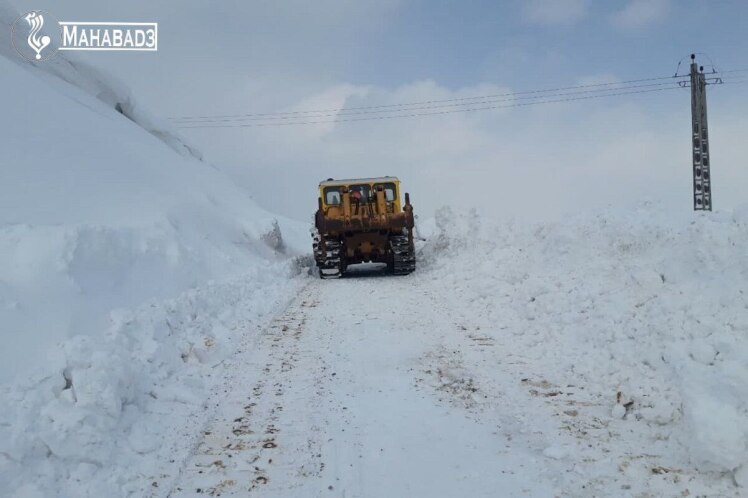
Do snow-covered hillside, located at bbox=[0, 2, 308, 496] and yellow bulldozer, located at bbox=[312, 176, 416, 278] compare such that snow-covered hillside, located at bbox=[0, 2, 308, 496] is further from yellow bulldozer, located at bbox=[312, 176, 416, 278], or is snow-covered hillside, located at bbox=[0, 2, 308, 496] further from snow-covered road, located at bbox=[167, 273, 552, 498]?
yellow bulldozer, located at bbox=[312, 176, 416, 278]

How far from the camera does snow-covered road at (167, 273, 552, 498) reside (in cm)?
359

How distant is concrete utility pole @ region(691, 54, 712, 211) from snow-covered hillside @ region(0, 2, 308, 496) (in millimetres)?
14931

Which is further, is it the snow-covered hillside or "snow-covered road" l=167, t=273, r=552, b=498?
the snow-covered hillside

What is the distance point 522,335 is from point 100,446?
17.0 feet

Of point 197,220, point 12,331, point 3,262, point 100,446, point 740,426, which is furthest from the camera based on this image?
point 197,220

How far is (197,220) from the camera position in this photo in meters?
17.8

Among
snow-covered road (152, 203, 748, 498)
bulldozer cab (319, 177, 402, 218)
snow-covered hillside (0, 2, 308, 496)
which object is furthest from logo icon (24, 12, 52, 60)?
snow-covered road (152, 203, 748, 498)

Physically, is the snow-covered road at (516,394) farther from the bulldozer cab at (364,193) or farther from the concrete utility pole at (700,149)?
the concrete utility pole at (700,149)

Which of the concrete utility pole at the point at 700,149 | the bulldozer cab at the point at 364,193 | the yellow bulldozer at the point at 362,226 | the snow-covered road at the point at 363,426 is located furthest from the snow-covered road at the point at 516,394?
the concrete utility pole at the point at 700,149

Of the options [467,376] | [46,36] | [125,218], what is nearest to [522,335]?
[467,376]

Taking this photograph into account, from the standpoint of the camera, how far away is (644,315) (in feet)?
19.1

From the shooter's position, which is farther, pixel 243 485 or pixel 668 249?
pixel 668 249

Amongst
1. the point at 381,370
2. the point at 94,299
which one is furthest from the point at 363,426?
the point at 94,299

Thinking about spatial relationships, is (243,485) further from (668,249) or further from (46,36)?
(46,36)
